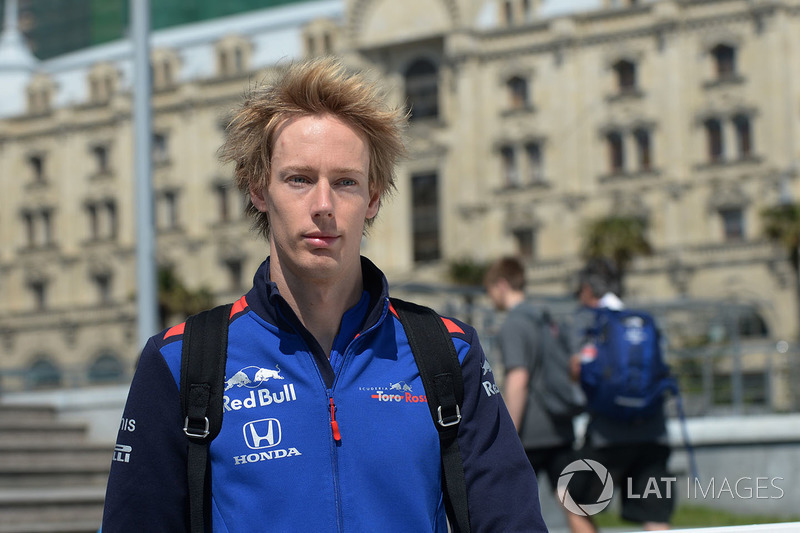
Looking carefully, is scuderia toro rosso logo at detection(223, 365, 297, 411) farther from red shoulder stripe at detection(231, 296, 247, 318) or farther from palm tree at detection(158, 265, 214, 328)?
palm tree at detection(158, 265, 214, 328)

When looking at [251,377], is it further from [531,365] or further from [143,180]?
[143,180]

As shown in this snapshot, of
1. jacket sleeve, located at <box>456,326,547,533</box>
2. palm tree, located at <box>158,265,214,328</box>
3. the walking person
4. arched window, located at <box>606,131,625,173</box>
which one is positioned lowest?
palm tree, located at <box>158,265,214,328</box>

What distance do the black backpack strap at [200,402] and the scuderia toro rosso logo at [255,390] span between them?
0.08 feet

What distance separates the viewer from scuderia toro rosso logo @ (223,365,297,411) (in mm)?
2139

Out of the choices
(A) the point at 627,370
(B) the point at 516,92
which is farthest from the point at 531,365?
(B) the point at 516,92

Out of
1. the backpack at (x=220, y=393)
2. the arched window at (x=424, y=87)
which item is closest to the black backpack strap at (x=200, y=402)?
the backpack at (x=220, y=393)

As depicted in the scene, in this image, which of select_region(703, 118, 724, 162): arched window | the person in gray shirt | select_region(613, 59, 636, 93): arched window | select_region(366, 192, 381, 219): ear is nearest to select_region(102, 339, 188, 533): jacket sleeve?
select_region(366, 192, 381, 219): ear

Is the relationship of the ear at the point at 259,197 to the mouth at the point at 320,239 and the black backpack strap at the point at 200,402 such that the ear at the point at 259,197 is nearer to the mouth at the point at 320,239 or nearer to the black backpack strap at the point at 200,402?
the mouth at the point at 320,239

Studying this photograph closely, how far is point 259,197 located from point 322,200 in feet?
0.81

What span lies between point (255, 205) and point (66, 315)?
5239 centimetres

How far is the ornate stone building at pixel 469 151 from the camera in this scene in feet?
132

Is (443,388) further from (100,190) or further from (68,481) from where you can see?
(100,190)

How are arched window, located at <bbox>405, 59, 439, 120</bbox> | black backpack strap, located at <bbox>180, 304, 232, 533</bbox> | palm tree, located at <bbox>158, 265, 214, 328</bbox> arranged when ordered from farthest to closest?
arched window, located at <bbox>405, 59, 439, 120</bbox> < palm tree, located at <bbox>158, 265, 214, 328</bbox> < black backpack strap, located at <bbox>180, 304, 232, 533</bbox>

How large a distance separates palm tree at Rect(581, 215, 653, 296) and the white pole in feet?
97.6
